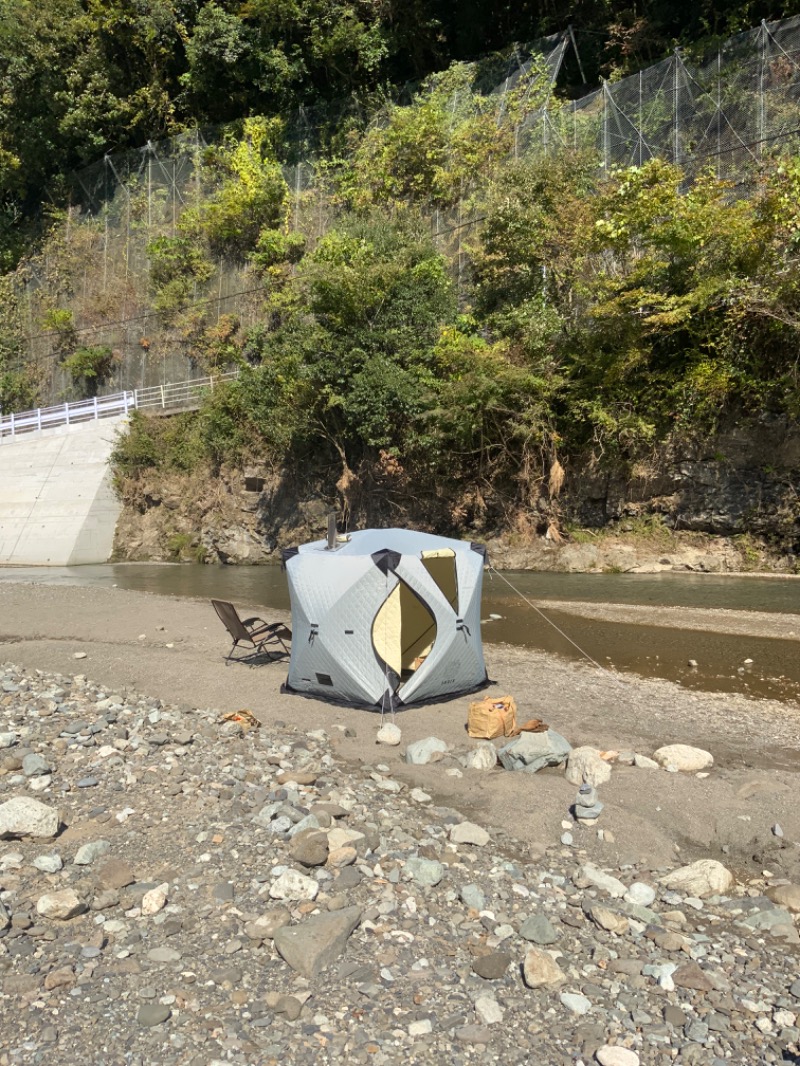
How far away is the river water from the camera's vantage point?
10.6 metres

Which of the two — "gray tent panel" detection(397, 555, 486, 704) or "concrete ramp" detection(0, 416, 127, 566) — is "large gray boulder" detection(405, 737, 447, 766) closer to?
"gray tent panel" detection(397, 555, 486, 704)

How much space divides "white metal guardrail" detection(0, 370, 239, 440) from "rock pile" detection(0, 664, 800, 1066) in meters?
26.7

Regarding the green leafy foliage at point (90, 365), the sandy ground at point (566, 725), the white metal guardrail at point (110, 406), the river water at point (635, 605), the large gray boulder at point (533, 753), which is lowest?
the river water at point (635, 605)

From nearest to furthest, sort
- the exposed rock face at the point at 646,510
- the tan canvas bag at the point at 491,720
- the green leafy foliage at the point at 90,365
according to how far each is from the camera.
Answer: the tan canvas bag at the point at 491,720
the exposed rock face at the point at 646,510
the green leafy foliage at the point at 90,365

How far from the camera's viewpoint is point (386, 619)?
27.9 ft

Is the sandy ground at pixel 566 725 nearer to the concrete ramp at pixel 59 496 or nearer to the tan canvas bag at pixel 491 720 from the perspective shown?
the tan canvas bag at pixel 491 720

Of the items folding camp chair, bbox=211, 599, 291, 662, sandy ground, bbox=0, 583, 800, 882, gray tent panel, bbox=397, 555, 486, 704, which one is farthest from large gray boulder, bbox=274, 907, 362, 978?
folding camp chair, bbox=211, 599, 291, 662

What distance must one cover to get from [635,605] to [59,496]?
22.9m

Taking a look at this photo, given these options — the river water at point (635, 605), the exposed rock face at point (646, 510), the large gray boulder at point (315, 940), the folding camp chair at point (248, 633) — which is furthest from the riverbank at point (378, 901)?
the exposed rock face at point (646, 510)

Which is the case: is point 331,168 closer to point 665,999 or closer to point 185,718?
point 185,718

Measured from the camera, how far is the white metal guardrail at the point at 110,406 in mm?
31594

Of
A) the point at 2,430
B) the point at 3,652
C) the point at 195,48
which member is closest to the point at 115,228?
the point at 195,48

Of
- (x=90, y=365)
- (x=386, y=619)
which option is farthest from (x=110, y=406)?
(x=386, y=619)

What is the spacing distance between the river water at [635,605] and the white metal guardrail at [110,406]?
1003 cm
